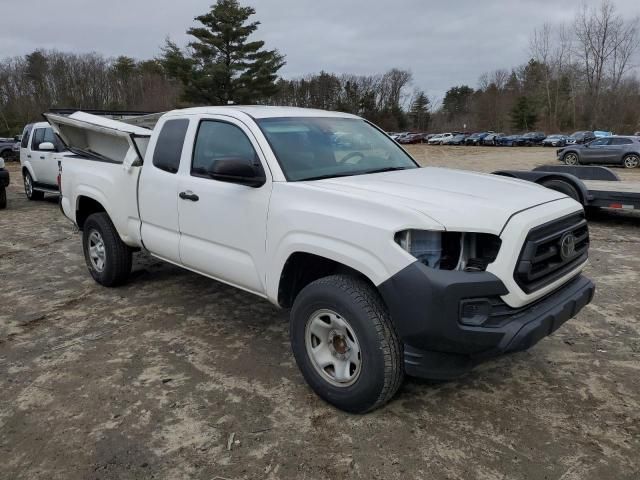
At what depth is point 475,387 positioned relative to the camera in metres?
3.43

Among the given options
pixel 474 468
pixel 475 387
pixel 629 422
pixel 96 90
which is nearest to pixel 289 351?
pixel 475 387

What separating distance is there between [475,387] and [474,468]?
0.86 meters

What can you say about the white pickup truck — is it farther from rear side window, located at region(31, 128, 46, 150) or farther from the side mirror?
rear side window, located at region(31, 128, 46, 150)

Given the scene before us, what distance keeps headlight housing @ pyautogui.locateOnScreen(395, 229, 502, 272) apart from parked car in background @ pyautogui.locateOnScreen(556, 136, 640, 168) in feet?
77.6

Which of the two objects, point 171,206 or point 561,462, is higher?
point 171,206

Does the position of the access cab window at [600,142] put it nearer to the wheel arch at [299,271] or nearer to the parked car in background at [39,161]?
the parked car in background at [39,161]

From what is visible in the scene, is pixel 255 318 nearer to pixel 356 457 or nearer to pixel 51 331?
pixel 51 331

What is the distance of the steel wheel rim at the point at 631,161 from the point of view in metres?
22.4

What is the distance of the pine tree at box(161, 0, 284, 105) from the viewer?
46.1 meters

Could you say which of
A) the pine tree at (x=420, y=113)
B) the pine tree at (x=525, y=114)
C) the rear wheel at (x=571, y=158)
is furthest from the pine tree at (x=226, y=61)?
the pine tree at (x=420, y=113)

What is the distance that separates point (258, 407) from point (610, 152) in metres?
24.6

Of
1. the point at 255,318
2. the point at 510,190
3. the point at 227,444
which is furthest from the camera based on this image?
the point at 255,318

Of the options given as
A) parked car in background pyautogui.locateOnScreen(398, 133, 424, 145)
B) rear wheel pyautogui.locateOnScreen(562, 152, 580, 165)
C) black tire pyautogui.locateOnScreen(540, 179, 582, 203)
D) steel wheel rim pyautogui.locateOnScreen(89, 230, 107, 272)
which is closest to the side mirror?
steel wheel rim pyautogui.locateOnScreen(89, 230, 107, 272)

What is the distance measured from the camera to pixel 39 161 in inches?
480
